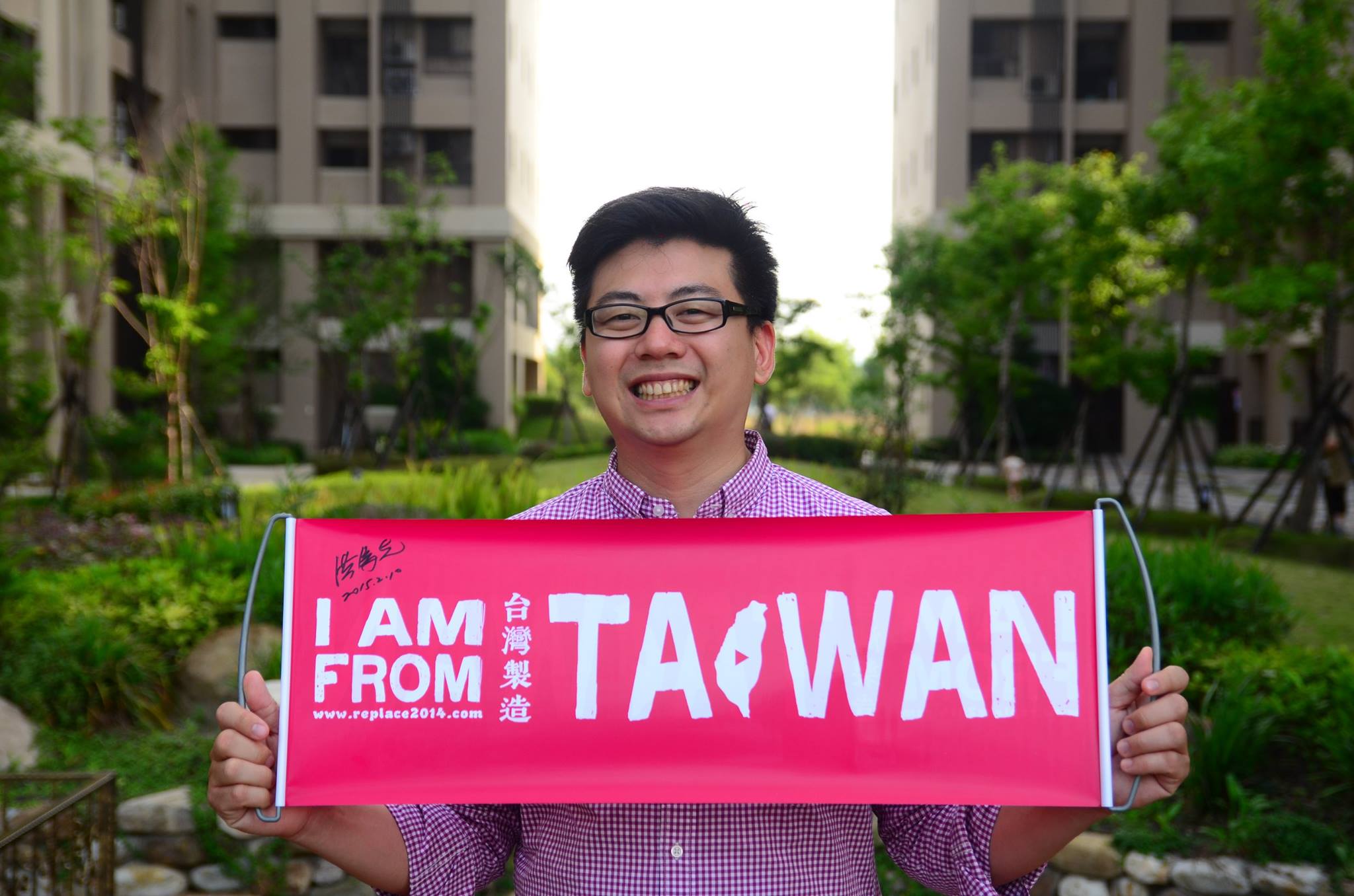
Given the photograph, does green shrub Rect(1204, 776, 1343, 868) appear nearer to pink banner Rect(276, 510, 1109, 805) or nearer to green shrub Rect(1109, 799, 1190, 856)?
green shrub Rect(1109, 799, 1190, 856)

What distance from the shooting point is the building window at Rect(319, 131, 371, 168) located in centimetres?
3331

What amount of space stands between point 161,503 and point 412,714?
10784 mm

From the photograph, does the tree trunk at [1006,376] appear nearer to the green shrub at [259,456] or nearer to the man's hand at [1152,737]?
the green shrub at [259,456]

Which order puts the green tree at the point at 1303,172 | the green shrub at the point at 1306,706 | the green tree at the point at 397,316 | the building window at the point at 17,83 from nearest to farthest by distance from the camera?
the green shrub at the point at 1306,706, the green tree at the point at 1303,172, the building window at the point at 17,83, the green tree at the point at 397,316

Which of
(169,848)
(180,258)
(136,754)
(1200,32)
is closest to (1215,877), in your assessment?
(169,848)

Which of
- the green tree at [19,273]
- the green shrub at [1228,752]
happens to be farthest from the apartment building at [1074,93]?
the green shrub at [1228,752]

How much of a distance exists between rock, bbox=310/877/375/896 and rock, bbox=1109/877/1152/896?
3.16m

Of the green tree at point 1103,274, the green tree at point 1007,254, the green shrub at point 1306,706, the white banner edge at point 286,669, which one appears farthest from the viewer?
the green tree at point 1007,254

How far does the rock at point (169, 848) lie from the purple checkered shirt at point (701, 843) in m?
3.38

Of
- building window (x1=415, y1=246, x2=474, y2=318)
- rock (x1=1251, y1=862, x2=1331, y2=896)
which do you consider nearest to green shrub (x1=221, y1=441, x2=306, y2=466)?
building window (x1=415, y1=246, x2=474, y2=318)

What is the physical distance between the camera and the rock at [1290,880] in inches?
159

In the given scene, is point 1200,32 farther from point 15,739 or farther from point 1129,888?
point 15,739

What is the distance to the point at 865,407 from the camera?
18531 mm

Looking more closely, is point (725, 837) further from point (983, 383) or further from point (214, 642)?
point (983, 383)
